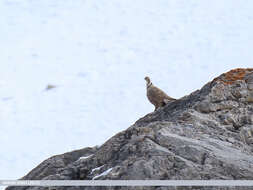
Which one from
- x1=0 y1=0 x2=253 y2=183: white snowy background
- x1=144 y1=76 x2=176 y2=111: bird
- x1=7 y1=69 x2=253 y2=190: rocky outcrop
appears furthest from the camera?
x1=0 y1=0 x2=253 y2=183: white snowy background

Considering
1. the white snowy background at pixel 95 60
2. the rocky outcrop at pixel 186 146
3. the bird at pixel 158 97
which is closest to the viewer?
the rocky outcrop at pixel 186 146

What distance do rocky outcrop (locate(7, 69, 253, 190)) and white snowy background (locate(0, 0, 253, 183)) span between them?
21.7 feet

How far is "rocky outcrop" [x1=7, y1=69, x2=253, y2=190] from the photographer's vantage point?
481 cm

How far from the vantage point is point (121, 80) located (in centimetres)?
1530

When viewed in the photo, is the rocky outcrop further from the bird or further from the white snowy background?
the white snowy background

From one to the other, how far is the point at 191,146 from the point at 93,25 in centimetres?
1341

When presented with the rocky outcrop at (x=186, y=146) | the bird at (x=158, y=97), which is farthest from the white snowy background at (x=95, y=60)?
the rocky outcrop at (x=186, y=146)

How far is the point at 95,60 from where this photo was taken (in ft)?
53.3

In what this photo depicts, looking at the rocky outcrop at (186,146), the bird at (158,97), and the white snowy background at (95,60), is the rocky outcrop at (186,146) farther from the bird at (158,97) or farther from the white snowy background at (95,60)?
the white snowy background at (95,60)

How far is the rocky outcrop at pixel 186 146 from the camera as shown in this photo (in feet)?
15.8

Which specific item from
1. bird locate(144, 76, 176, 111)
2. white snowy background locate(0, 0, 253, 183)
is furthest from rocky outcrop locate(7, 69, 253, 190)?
white snowy background locate(0, 0, 253, 183)

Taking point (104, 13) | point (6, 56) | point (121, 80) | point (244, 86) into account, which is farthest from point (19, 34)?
point (244, 86)

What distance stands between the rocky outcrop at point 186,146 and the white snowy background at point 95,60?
6.60 m

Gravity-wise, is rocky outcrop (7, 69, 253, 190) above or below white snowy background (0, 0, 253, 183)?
below
